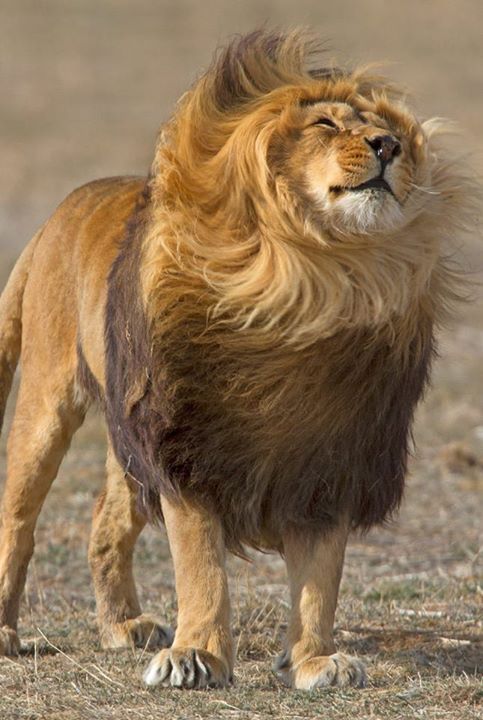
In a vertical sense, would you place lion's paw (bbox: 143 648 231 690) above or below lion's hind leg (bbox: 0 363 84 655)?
below

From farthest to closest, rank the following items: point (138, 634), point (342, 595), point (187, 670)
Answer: point (342, 595), point (138, 634), point (187, 670)

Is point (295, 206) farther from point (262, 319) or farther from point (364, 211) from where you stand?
point (262, 319)

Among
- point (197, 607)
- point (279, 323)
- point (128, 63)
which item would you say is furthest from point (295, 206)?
point (128, 63)

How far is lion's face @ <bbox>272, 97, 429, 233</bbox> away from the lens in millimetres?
4172

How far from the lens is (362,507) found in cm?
463

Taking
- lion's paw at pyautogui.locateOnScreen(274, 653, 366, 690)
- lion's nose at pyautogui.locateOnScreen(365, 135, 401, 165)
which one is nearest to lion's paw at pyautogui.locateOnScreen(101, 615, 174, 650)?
lion's paw at pyautogui.locateOnScreen(274, 653, 366, 690)

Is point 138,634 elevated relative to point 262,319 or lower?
lower

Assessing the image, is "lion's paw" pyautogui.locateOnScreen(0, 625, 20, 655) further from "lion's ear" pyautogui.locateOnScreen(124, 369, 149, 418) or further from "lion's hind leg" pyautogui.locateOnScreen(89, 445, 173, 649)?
"lion's ear" pyautogui.locateOnScreen(124, 369, 149, 418)

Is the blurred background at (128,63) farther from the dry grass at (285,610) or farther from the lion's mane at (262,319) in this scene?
the lion's mane at (262,319)

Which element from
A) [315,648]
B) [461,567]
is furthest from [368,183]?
[461,567]

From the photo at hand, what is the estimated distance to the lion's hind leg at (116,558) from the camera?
5.45 m

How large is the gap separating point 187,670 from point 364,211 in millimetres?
1280

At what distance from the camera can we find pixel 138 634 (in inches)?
212

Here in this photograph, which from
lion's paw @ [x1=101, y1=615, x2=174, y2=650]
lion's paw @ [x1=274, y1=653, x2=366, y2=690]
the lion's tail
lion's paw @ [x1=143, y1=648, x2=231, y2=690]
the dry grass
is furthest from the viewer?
the lion's tail
